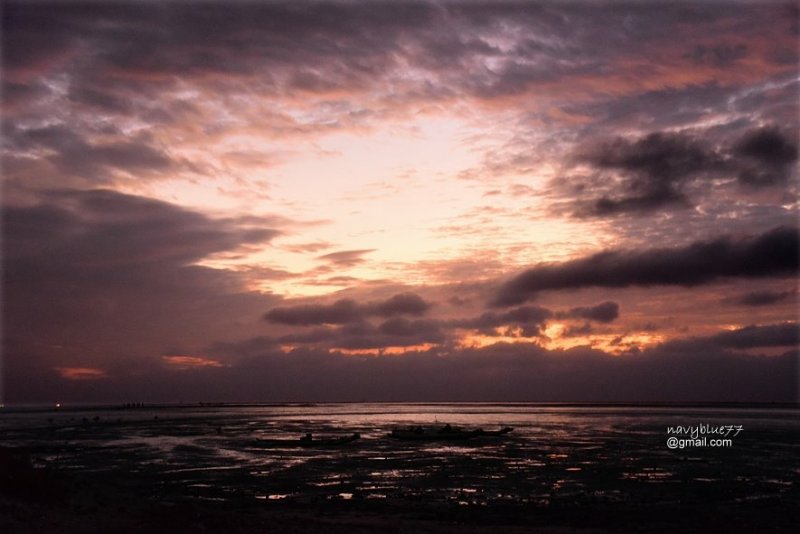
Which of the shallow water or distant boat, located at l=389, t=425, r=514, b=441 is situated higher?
the shallow water

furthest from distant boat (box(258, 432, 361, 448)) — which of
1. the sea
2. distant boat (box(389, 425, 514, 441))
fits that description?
distant boat (box(389, 425, 514, 441))

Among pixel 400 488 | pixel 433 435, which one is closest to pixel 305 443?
pixel 433 435

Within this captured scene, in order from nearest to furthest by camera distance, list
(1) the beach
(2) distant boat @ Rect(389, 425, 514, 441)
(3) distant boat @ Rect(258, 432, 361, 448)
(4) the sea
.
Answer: (1) the beach → (4) the sea → (3) distant boat @ Rect(258, 432, 361, 448) → (2) distant boat @ Rect(389, 425, 514, 441)

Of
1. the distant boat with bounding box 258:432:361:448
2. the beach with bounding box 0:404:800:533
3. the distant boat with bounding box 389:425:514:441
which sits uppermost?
the beach with bounding box 0:404:800:533

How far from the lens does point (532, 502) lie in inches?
1160

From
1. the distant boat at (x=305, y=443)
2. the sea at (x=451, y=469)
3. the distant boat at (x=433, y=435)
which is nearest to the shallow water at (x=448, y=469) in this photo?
the sea at (x=451, y=469)

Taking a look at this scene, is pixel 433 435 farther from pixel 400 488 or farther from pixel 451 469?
pixel 400 488

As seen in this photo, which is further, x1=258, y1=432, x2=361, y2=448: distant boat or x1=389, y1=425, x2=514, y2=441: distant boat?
x1=389, y1=425, x2=514, y2=441: distant boat

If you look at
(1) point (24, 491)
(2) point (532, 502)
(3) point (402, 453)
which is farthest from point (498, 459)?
(1) point (24, 491)

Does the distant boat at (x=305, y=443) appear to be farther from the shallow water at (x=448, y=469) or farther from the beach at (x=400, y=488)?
the beach at (x=400, y=488)

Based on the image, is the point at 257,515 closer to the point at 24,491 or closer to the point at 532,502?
the point at 24,491

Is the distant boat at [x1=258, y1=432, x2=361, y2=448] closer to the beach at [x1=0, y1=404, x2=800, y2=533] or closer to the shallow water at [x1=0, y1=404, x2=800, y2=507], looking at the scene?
the shallow water at [x1=0, y1=404, x2=800, y2=507]

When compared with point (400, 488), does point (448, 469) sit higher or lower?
lower

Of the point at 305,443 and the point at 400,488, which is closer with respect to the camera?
the point at 400,488
